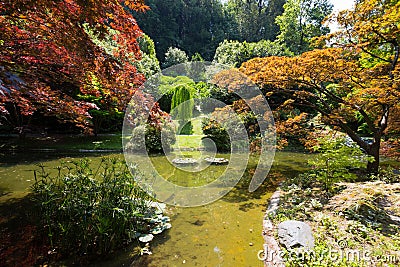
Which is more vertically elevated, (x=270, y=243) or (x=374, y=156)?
(x=374, y=156)

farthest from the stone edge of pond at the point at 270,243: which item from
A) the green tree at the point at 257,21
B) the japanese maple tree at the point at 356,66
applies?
the green tree at the point at 257,21

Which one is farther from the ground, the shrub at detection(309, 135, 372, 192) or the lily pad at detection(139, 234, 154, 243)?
the shrub at detection(309, 135, 372, 192)

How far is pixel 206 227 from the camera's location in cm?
312

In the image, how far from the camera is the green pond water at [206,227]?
2410 millimetres

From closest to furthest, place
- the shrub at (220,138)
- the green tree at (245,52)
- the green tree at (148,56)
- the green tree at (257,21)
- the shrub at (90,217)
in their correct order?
the shrub at (90,217)
the shrub at (220,138)
the green tree at (245,52)
the green tree at (148,56)
the green tree at (257,21)

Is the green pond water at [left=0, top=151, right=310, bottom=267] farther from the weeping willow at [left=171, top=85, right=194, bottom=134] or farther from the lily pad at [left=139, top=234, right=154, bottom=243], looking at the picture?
the weeping willow at [left=171, top=85, right=194, bottom=134]

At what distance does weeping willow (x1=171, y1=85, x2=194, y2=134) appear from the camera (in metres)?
10.4

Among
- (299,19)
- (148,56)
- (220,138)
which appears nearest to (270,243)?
(220,138)

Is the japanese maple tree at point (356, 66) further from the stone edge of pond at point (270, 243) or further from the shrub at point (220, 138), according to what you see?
the shrub at point (220, 138)

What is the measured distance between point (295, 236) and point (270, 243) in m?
0.33

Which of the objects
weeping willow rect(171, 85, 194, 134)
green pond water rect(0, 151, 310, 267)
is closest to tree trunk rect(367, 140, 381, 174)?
green pond water rect(0, 151, 310, 267)

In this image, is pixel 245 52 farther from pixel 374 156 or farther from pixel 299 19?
pixel 374 156

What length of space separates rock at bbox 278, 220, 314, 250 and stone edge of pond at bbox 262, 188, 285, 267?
0.12m

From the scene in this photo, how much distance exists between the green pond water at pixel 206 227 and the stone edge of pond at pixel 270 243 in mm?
77
